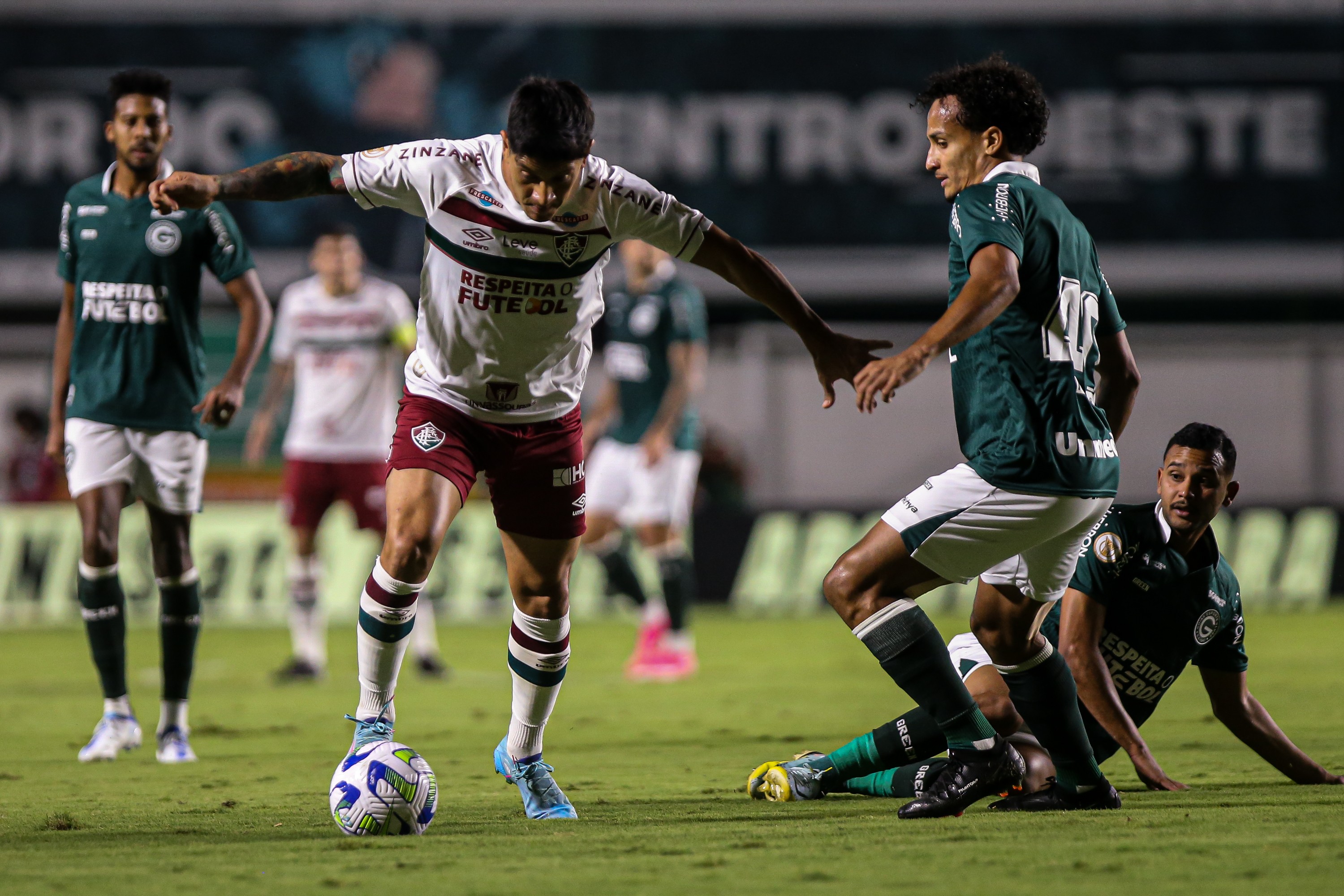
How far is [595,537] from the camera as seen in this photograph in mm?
10602

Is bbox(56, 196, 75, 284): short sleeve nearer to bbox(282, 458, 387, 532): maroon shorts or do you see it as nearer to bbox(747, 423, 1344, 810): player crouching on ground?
bbox(282, 458, 387, 532): maroon shorts

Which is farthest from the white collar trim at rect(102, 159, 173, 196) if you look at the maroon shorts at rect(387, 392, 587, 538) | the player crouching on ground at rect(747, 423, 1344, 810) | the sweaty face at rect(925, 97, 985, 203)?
the player crouching on ground at rect(747, 423, 1344, 810)

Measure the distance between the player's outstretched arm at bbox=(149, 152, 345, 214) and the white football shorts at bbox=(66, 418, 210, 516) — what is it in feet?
6.98

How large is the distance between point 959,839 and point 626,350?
21.3 ft

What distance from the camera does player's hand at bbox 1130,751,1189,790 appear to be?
5.11 m

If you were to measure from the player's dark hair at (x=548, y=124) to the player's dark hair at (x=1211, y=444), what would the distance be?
216 cm

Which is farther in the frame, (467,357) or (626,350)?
(626,350)

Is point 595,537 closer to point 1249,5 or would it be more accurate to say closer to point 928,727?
point 928,727

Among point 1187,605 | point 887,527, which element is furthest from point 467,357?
point 1187,605

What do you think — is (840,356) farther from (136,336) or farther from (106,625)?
(106,625)

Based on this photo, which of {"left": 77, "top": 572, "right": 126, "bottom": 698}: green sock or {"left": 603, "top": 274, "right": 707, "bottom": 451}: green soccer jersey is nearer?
{"left": 77, "top": 572, "right": 126, "bottom": 698}: green sock

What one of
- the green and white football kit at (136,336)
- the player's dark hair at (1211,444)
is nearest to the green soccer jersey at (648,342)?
the green and white football kit at (136,336)

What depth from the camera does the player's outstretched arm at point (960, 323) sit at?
4.11 m

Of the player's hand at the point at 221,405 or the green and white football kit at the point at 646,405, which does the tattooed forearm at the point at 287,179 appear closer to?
the player's hand at the point at 221,405
